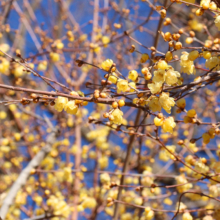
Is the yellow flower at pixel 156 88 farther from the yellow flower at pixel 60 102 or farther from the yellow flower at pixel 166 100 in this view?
the yellow flower at pixel 60 102

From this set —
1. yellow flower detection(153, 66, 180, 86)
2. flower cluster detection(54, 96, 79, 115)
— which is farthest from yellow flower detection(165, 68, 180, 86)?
flower cluster detection(54, 96, 79, 115)

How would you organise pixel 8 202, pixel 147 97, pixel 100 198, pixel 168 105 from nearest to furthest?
pixel 168 105 < pixel 147 97 < pixel 8 202 < pixel 100 198

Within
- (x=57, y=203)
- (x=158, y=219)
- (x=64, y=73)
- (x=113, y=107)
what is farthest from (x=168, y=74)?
(x=64, y=73)

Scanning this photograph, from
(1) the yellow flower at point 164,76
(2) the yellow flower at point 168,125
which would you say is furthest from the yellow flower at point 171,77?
(2) the yellow flower at point 168,125

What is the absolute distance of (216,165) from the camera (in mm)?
1283

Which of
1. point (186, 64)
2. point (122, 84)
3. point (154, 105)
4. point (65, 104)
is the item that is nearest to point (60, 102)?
point (65, 104)

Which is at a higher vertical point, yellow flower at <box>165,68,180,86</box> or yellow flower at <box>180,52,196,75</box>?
yellow flower at <box>180,52,196,75</box>

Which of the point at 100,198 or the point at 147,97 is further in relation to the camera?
the point at 100,198

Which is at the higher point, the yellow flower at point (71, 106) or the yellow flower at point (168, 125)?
the yellow flower at point (168, 125)

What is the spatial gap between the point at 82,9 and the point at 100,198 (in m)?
6.09

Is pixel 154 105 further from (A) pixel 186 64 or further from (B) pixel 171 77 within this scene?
(A) pixel 186 64

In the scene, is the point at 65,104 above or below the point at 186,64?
below

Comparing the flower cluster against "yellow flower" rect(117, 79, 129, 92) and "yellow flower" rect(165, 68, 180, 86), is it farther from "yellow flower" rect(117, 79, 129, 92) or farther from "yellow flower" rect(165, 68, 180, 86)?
"yellow flower" rect(165, 68, 180, 86)

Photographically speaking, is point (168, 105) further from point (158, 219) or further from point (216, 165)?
point (158, 219)
